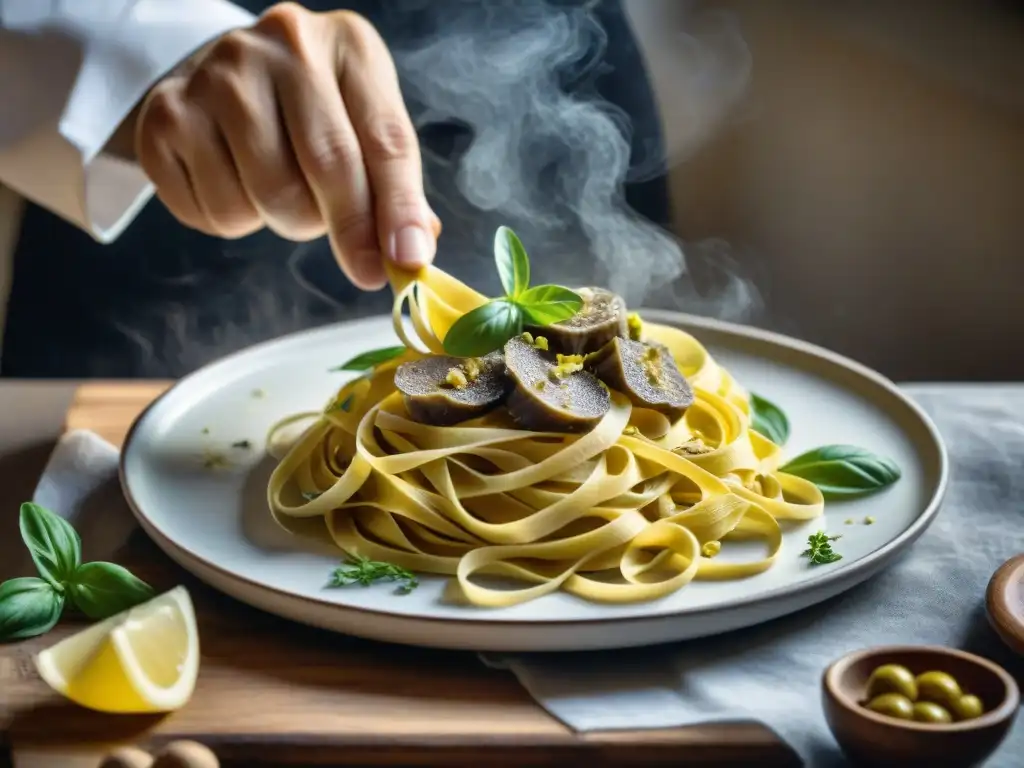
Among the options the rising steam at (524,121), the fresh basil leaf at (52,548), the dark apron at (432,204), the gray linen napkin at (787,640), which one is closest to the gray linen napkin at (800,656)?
the gray linen napkin at (787,640)

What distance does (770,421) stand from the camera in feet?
9.09

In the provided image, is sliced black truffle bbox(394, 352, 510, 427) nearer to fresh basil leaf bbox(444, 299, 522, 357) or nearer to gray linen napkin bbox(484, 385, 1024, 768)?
fresh basil leaf bbox(444, 299, 522, 357)

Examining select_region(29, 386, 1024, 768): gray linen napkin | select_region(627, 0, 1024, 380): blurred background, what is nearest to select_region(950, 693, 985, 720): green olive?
select_region(29, 386, 1024, 768): gray linen napkin

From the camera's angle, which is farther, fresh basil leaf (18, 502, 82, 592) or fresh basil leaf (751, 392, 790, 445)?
fresh basil leaf (751, 392, 790, 445)

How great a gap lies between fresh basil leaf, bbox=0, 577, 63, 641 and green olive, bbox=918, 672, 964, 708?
136cm

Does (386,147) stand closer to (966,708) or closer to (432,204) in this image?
(966,708)

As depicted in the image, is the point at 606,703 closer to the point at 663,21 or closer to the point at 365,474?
the point at 365,474

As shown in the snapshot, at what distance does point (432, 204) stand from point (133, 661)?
118 inches

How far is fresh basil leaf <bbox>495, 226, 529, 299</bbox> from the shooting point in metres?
2.49

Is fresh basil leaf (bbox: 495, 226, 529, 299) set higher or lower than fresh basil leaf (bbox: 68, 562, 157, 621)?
higher

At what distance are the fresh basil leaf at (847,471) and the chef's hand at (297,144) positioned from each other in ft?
2.96

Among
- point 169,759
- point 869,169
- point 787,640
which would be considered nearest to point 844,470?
point 787,640

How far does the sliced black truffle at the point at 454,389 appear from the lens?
94.4 inches

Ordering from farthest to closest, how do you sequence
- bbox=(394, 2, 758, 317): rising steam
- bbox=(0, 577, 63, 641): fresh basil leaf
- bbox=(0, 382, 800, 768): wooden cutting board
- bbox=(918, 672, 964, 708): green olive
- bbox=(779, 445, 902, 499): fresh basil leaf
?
bbox=(394, 2, 758, 317): rising steam → bbox=(779, 445, 902, 499): fresh basil leaf → bbox=(0, 577, 63, 641): fresh basil leaf → bbox=(0, 382, 800, 768): wooden cutting board → bbox=(918, 672, 964, 708): green olive
